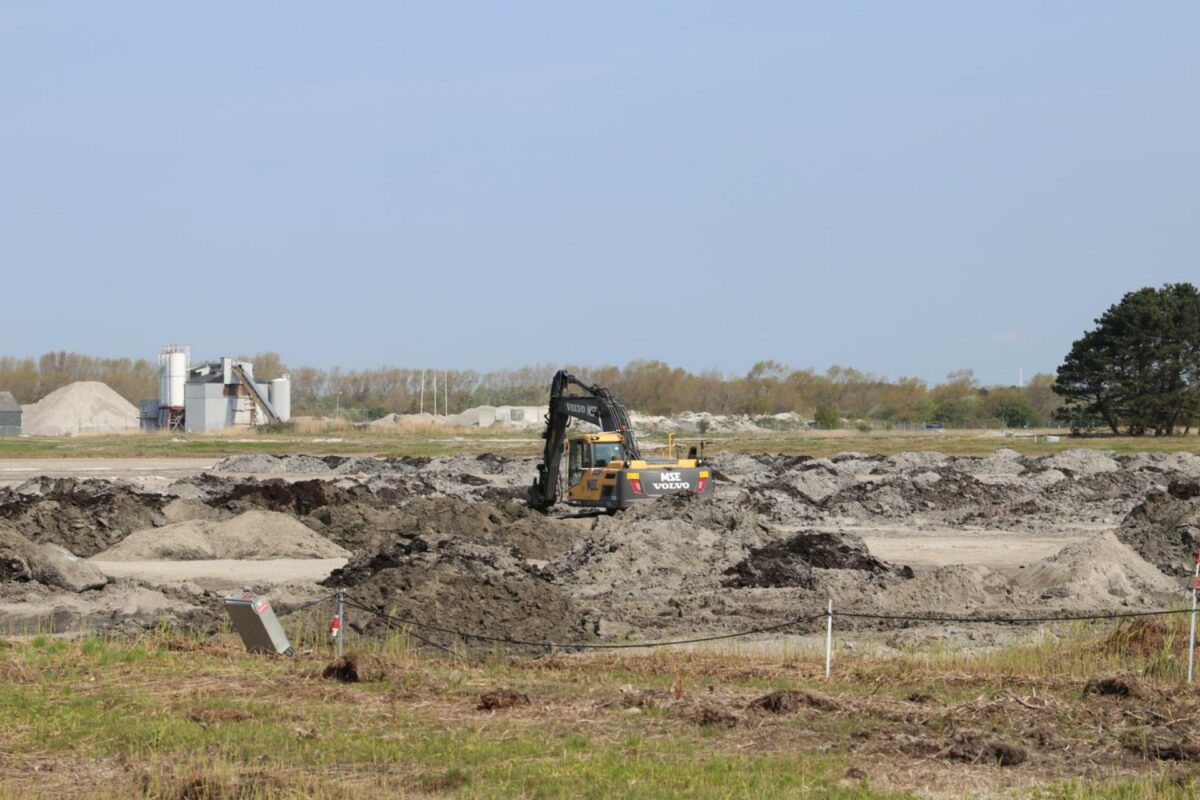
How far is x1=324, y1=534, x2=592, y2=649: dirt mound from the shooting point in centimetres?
1808

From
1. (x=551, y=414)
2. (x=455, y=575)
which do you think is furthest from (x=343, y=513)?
(x=455, y=575)

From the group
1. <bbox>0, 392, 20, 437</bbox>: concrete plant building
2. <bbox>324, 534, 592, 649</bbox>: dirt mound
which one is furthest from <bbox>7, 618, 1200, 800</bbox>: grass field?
<bbox>0, 392, 20, 437</bbox>: concrete plant building

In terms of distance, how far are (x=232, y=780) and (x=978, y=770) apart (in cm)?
502

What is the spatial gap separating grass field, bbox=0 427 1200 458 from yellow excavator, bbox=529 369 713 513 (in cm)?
4100

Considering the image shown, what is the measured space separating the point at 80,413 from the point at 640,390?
5302 cm

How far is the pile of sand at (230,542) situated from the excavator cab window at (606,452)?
555cm

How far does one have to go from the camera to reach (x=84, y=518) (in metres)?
31.2

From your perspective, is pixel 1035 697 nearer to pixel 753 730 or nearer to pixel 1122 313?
pixel 753 730

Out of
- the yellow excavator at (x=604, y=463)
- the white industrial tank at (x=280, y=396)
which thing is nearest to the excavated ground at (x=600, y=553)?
the yellow excavator at (x=604, y=463)

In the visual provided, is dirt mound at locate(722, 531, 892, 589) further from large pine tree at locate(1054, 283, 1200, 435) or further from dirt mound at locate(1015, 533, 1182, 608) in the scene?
large pine tree at locate(1054, 283, 1200, 435)

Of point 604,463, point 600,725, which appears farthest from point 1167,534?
point 600,725

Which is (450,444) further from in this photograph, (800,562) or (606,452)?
(800,562)

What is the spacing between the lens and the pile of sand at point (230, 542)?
1117 inches

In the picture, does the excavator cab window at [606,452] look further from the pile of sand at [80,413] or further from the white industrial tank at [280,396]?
the pile of sand at [80,413]
